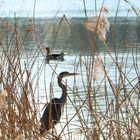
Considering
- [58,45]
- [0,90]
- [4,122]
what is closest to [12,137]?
[4,122]

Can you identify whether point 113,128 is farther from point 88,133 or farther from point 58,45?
point 58,45

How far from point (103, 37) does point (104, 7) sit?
0.18m

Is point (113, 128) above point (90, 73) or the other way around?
the other way around

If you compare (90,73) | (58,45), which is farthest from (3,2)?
(58,45)

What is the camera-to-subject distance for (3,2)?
8.19 ft

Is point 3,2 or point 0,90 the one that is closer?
point 0,90

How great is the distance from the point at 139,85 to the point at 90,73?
0.89 feet

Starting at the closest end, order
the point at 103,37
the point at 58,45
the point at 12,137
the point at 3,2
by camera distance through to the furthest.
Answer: the point at 103,37 → the point at 12,137 → the point at 3,2 → the point at 58,45

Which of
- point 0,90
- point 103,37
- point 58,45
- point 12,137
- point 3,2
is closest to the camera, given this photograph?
point 103,37

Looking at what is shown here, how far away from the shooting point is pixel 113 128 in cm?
201

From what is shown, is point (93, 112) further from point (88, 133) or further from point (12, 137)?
point (12, 137)

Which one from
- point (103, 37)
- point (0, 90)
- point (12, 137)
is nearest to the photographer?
point (103, 37)

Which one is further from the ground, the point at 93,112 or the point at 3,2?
the point at 3,2

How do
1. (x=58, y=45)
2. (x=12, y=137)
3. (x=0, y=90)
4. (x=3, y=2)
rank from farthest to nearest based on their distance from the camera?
(x=58, y=45) < (x=3, y=2) < (x=0, y=90) < (x=12, y=137)
